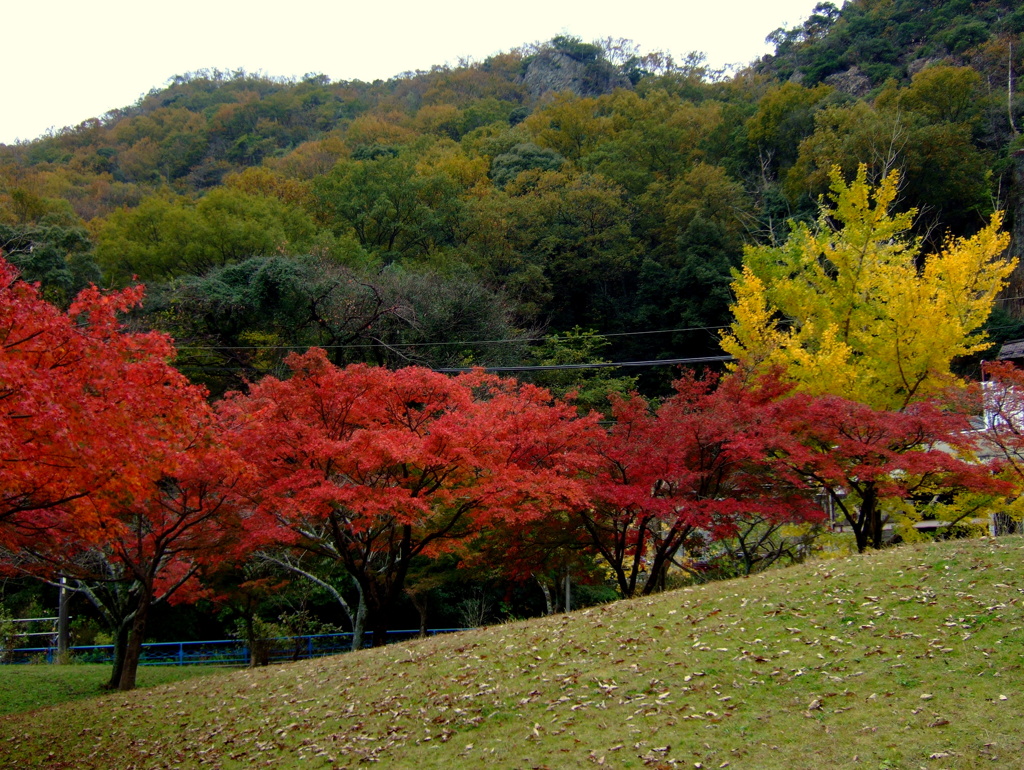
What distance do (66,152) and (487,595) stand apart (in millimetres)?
62902

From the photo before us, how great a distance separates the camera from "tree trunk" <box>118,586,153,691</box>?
14.4 meters

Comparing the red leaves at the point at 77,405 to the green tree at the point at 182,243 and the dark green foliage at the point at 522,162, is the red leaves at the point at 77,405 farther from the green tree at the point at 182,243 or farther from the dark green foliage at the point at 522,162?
the dark green foliage at the point at 522,162

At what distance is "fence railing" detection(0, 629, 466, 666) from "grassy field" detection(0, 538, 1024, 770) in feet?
29.1

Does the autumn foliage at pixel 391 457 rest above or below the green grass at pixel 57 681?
above

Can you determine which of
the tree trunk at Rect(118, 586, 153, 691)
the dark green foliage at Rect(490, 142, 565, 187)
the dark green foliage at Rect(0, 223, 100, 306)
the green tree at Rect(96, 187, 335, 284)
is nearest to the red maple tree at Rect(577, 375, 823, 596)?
the tree trunk at Rect(118, 586, 153, 691)

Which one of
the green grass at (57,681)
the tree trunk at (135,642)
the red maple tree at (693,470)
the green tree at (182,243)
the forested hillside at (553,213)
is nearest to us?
the red maple tree at (693,470)

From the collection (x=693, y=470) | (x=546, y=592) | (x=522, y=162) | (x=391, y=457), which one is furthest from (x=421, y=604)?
(x=522, y=162)

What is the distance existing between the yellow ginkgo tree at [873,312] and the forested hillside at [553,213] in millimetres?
9853

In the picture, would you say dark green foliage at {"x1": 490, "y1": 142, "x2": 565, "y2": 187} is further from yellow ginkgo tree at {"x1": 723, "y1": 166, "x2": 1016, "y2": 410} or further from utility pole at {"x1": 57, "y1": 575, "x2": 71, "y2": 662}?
utility pole at {"x1": 57, "y1": 575, "x2": 71, "y2": 662}

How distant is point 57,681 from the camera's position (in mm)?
16844

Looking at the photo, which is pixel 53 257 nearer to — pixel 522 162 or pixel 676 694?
pixel 522 162

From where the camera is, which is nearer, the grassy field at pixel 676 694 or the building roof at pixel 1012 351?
the grassy field at pixel 676 694

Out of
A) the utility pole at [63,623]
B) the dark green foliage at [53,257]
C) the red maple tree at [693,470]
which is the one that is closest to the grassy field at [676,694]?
the red maple tree at [693,470]

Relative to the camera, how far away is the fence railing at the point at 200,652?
70.1 ft
